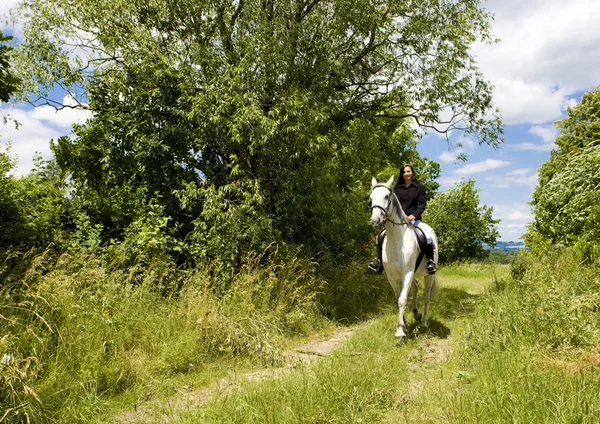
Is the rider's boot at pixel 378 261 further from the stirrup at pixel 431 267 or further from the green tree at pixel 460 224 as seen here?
the green tree at pixel 460 224

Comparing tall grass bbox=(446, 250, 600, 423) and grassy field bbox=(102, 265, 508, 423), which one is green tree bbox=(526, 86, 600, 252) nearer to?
tall grass bbox=(446, 250, 600, 423)

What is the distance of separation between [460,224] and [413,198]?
22.4 meters

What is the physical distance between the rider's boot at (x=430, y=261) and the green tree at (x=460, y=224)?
21171 mm

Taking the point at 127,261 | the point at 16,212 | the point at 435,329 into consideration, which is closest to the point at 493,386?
the point at 435,329

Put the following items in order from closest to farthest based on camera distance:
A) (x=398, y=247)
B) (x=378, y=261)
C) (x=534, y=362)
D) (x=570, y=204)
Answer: (x=534, y=362) → (x=398, y=247) → (x=378, y=261) → (x=570, y=204)

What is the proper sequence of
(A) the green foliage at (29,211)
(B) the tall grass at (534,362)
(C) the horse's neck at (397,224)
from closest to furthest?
1. (B) the tall grass at (534,362)
2. (C) the horse's neck at (397,224)
3. (A) the green foliage at (29,211)

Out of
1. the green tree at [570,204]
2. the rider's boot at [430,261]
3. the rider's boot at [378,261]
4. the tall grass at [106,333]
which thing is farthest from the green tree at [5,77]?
the green tree at [570,204]

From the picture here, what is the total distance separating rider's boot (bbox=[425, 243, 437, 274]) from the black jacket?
655 mm

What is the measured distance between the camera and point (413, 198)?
7484 millimetres

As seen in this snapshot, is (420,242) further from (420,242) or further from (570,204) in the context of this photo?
(570,204)

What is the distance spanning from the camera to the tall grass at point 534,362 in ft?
9.98

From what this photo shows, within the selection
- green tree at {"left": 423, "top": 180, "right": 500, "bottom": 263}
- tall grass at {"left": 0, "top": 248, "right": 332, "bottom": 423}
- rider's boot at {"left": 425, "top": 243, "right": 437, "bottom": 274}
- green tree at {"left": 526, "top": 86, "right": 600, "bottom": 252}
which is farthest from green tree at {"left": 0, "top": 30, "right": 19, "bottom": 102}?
green tree at {"left": 423, "top": 180, "right": 500, "bottom": 263}

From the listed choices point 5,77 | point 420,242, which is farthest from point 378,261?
point 5,77

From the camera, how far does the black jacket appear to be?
7.43m
